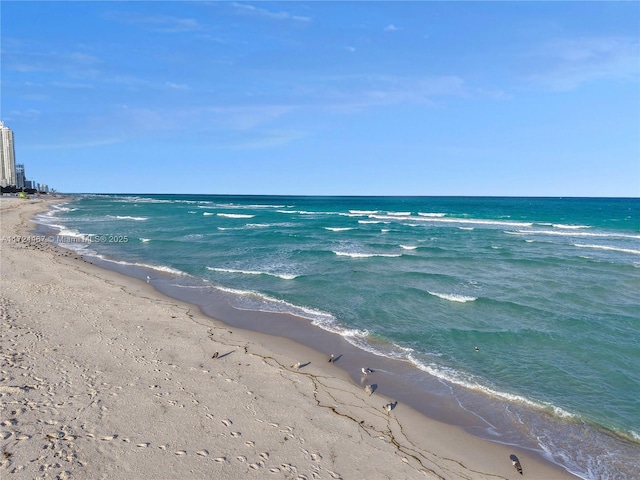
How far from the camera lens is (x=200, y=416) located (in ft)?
22.5

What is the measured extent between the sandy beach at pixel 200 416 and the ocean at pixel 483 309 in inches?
64.6

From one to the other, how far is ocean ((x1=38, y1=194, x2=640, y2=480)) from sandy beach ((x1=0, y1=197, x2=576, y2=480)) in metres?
1.64

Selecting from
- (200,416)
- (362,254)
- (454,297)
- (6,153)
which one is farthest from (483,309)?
(6,153)

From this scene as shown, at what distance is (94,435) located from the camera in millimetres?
6062

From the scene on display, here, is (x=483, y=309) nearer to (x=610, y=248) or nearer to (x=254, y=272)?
(x=254, y=272)

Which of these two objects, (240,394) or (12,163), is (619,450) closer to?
(240,394)

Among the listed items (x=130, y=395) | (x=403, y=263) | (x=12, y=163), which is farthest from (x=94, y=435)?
(x=12, y=163)

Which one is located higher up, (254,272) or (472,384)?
(254,272)

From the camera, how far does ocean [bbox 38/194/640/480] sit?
7773mm

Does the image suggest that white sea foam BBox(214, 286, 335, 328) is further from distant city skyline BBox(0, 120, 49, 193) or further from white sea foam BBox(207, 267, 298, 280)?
distant city skyline BBox(0, 120, 49, 193)

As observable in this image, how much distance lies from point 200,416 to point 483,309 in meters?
11.4

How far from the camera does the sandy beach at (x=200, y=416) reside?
18.6 feet

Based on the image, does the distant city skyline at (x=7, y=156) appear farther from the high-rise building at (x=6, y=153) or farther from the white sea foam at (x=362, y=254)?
the white sea foam at (x=362, y=254)

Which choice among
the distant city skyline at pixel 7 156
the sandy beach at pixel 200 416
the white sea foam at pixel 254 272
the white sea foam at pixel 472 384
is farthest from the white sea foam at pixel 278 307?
the distant city skyline at pixel 7 156
